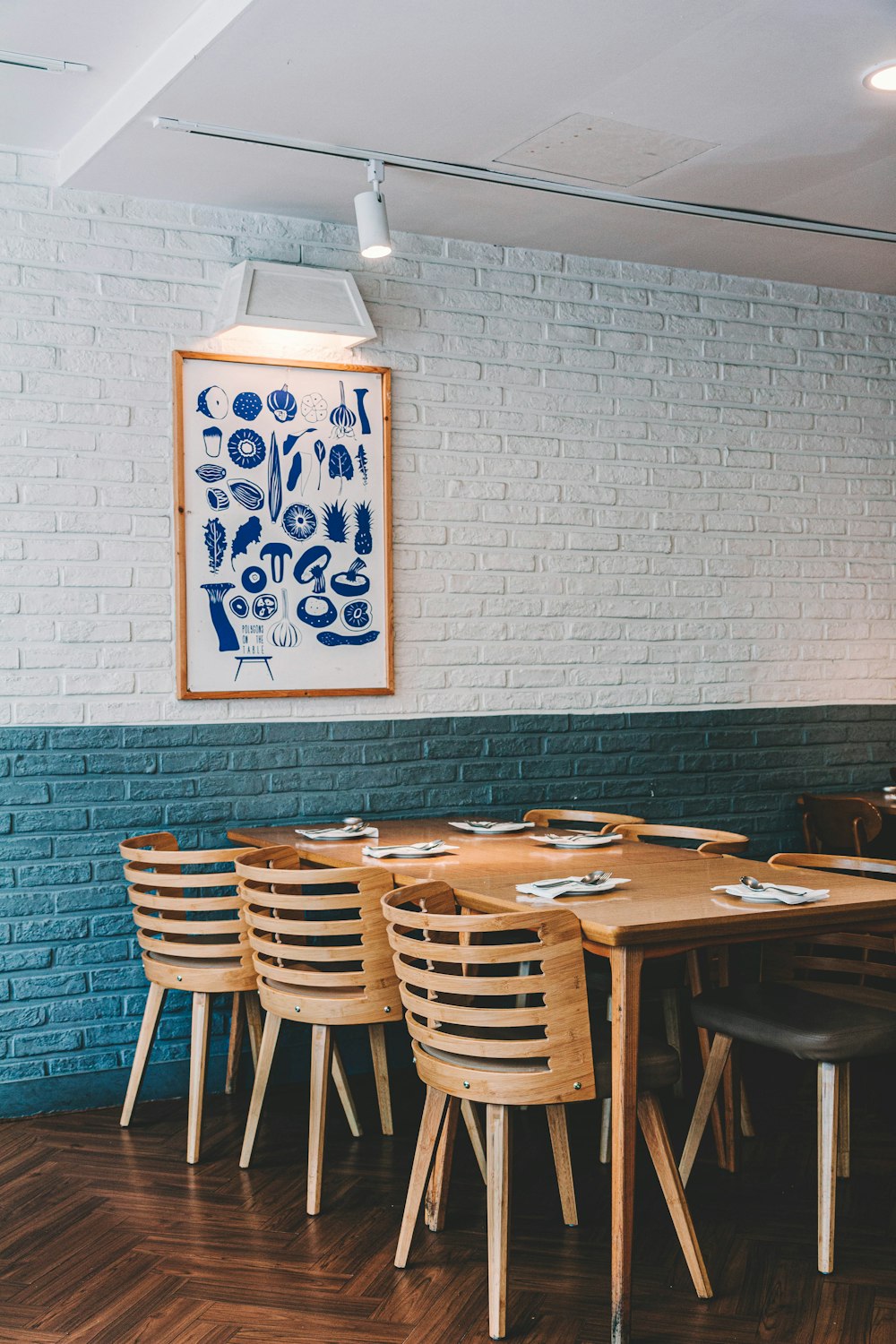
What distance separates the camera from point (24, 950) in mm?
3861

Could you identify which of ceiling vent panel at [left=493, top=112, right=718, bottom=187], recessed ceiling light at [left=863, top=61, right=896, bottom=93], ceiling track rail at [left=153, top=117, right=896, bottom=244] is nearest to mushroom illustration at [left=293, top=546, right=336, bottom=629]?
ceiling track rail at [left=153, top=117, right=896, bottom=244]

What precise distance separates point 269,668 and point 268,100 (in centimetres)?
173

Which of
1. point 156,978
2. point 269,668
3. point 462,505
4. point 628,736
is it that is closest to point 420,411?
point 462,505

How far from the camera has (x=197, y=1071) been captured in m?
3.44

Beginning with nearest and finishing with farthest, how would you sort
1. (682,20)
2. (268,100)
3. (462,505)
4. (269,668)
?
(682,20), (268,100), (269,668), (462,505)

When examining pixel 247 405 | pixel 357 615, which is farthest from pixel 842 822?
pixel 247 405

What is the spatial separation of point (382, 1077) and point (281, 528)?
1.78 m

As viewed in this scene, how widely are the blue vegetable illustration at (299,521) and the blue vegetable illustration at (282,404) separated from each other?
30 centimetres

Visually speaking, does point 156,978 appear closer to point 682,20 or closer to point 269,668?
point 269,668

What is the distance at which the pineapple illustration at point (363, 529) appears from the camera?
4.34 m

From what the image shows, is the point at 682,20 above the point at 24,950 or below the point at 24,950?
above

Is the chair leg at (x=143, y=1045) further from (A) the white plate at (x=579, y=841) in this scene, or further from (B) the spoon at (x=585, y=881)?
(B) the spoon at (x=585, y=881)

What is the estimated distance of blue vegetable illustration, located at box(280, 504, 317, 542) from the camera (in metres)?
4.24

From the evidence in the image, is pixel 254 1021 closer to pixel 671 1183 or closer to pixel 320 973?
pixel 320 973
